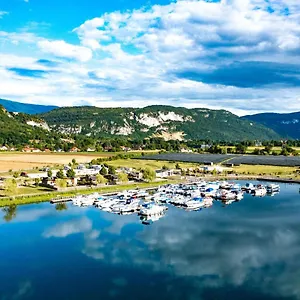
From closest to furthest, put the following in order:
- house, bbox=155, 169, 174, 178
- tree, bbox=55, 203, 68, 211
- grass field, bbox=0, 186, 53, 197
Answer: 1. tree, bbox=55, 203, 68, 211
2. grass field, bbox=0, 186, 53, 197
3. house, bbox=155, 169, 174, 178

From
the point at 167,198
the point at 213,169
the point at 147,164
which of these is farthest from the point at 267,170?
the point at 167,198

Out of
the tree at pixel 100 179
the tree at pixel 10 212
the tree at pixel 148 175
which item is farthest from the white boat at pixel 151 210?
the tree at pixel 148 175

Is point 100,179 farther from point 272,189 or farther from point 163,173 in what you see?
point 272,189

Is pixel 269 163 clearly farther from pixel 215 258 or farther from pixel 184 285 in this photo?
pixel 184 285

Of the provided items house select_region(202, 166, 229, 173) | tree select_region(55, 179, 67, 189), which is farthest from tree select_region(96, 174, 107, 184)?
house select_region(202, 166, 229, 173)

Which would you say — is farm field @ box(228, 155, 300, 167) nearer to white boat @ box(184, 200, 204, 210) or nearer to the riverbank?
the riverbank

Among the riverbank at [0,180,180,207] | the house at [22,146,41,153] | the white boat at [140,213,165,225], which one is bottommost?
the white boat at [140,213,165,225]

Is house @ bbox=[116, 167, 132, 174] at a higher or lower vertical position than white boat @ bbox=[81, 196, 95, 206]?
higher
